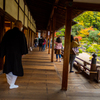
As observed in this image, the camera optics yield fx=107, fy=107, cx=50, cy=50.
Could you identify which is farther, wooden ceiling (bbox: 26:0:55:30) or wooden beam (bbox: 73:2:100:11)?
wooden ceiling (bbox: 26:0:55:30)

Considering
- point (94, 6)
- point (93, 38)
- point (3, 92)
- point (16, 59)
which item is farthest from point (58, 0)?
point (93, 38)

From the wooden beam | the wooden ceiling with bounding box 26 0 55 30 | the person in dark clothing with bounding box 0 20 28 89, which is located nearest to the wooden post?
the wooden beam

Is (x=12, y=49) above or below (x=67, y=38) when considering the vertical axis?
below

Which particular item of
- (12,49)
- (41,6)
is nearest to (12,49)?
(12,49)

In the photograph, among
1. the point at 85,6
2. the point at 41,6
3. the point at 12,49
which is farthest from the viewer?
the point at 41,6

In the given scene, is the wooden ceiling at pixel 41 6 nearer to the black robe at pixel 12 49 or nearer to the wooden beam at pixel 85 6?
the wooden beam at pixel 85 6

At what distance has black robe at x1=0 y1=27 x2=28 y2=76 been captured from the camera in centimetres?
232

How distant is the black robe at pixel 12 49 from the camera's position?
2.32m

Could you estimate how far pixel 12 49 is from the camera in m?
2.33

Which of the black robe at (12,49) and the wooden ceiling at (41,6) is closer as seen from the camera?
the black robe at (12,49)

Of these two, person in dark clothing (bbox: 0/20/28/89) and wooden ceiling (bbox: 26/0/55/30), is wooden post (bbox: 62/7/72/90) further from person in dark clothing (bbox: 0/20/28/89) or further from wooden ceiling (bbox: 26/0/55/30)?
wooden ceiling (bbox: 26/0/55/30)

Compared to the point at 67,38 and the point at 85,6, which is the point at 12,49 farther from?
the point at 85,6

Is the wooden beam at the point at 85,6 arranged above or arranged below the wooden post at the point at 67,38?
above

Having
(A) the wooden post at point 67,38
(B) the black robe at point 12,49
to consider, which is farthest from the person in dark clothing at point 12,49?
(A) the wooden post at point 67,38
